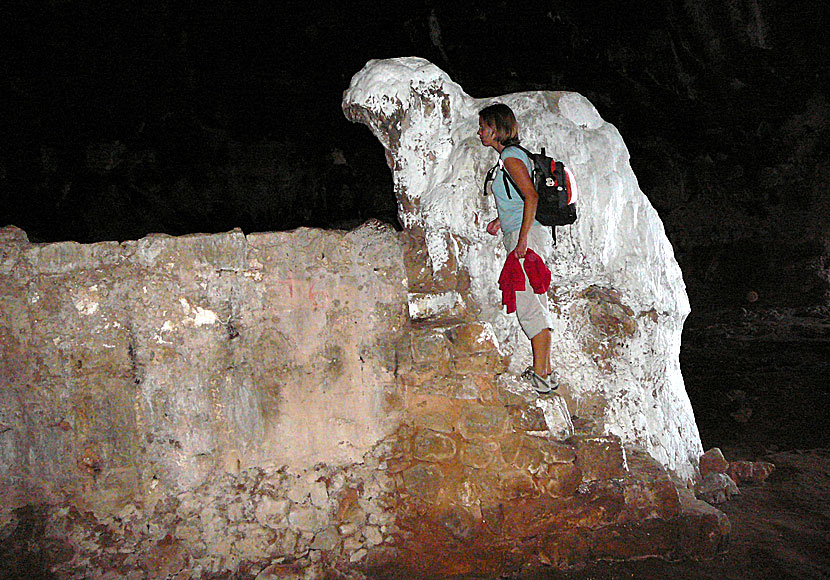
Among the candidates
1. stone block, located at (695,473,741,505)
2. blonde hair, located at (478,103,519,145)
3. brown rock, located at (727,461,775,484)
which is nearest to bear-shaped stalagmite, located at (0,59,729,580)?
blonde hair, located at (478,103,519,145)

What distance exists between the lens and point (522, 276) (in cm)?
303

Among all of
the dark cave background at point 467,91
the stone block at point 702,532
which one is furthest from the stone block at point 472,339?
the dark cave background at point 467,91

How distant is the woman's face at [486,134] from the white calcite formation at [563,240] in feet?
0.59

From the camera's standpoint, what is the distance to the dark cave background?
8.10m

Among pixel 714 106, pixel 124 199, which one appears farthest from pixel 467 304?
pixel 124 199

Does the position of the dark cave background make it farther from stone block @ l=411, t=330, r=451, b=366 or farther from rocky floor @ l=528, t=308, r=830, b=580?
stone block @ l=411, t=330, r=451, b=366

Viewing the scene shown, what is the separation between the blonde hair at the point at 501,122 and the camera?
3055 millimetres

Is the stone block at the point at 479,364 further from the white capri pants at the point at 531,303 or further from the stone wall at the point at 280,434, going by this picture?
the white capri pants at the point at 531,303

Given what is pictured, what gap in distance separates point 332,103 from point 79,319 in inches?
331

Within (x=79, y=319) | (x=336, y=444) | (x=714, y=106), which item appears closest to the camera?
(x=79, y=319)

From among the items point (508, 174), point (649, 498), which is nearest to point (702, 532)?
point (649, 498)

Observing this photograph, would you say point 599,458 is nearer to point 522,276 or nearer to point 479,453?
point 479,453

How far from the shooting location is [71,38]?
27.7ft

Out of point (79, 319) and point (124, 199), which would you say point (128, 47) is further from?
point (79, 319)
